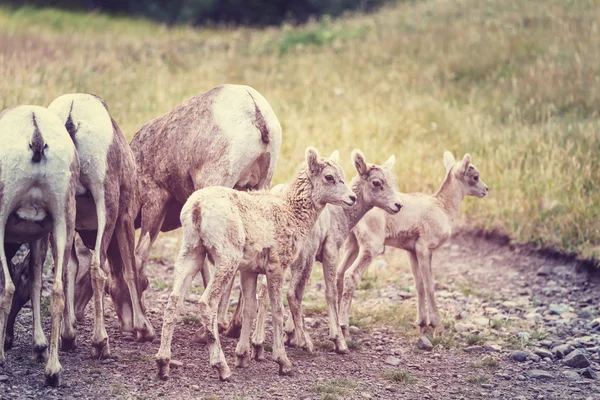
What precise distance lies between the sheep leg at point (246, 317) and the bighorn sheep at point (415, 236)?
134cm

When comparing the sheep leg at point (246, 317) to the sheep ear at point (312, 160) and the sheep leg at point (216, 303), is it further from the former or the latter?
the sheep ear at point (312, 160)

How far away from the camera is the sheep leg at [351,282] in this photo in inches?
309

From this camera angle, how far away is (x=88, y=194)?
663 centimetres

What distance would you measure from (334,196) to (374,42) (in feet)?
40.1

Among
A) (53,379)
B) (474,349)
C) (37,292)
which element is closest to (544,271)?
(474,349)

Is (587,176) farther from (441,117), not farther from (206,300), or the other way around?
(206,300)

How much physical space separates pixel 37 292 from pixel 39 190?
3.07 feet

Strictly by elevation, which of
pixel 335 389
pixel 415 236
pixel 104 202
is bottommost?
pixel 335 389

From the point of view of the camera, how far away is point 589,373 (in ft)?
23.5

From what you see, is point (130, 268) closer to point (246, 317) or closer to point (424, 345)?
point (246, 317)

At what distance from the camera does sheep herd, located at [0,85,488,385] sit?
236 inches

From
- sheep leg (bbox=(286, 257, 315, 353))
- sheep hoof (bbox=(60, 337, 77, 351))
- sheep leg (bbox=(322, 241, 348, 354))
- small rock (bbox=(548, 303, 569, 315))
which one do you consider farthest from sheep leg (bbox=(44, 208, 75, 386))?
small rock (bbox=(548, 303, 569, 315))

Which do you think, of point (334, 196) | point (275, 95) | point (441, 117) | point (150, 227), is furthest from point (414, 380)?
point (275, 95)

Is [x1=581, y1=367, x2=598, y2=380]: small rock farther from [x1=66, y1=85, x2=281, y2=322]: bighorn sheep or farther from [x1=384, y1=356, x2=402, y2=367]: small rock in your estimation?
[x1=66, y1=85, x2=281, y2=322]: bighorn sheep
